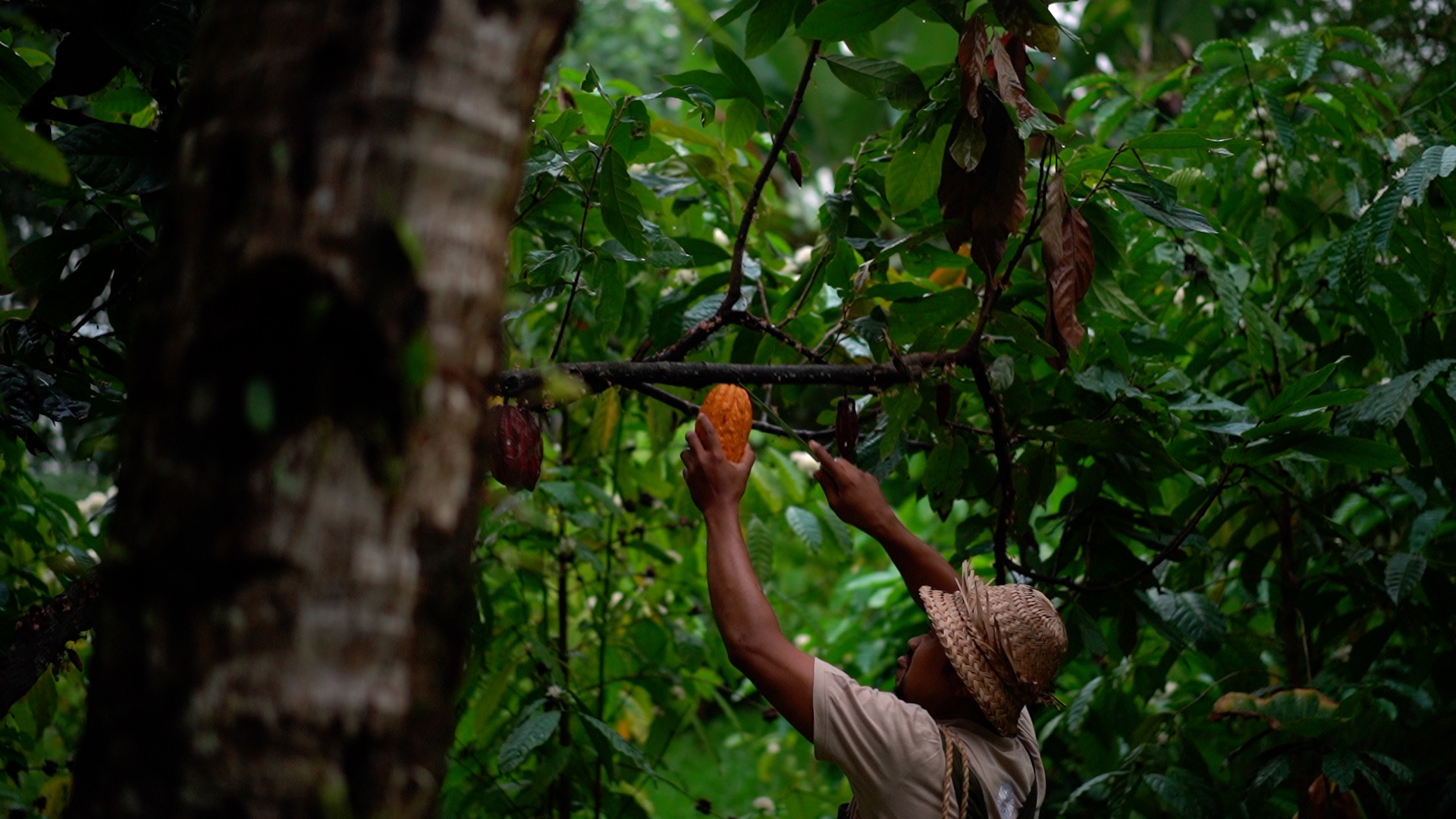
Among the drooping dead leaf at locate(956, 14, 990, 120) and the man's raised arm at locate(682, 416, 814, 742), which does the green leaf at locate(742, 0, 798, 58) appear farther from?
the man's raised arm at locate(682, 416, 814, 742)

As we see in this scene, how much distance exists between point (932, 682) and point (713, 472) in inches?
16.5

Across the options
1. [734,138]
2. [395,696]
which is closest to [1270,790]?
[734,138]

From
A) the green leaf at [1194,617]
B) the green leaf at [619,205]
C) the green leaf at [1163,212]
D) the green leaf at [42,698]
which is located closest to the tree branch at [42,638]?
the green leaf at [42,698]

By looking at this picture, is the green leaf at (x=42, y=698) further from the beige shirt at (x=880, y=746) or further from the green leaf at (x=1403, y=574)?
the green leaf at (x=1403, y=574)

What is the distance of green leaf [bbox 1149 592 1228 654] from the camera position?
6.30ft

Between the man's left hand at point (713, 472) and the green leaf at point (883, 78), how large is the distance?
513 mm

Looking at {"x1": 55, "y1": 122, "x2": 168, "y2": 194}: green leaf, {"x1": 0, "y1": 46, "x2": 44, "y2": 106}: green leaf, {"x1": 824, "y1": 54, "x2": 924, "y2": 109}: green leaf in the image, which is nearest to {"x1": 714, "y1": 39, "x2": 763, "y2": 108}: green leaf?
{"x1": 824, "y1": 54, "x2": 924, "y2": 109}: green leaf

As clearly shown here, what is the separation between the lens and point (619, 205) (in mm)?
1495

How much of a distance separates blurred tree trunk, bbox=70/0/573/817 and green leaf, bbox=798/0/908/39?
795 millimetres

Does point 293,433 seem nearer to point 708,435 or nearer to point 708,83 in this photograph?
point 708,435

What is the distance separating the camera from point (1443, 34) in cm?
289

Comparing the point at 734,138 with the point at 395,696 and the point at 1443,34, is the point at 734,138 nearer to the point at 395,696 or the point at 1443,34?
the point at 395,696

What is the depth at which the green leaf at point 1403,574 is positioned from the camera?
181 cm

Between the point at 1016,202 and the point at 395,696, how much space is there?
108cm
